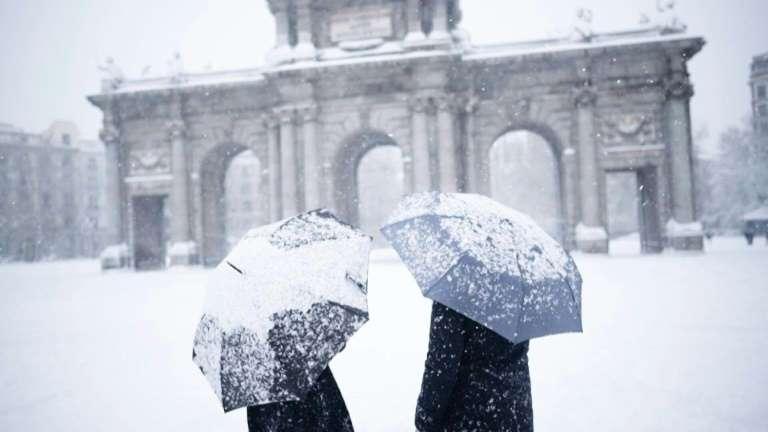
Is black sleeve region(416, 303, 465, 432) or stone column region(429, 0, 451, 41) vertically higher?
stone column region(429, 0, 451, 41)

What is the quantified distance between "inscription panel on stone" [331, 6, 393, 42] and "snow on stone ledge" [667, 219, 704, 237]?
44.3 feet

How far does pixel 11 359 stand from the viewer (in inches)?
293

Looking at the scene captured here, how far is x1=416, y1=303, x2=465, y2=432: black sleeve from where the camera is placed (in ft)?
8.25

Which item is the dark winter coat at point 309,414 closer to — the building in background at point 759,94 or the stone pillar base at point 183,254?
the stone pillar base at point 183,254

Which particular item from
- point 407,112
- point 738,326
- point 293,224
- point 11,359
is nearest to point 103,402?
point 11,359

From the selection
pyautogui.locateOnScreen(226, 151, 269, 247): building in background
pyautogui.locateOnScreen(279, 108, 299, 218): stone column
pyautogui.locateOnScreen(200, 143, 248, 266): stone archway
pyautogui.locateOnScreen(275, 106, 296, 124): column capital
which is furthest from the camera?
pyautogui.locateOnScreen(226, 151, 269, 247): building in background

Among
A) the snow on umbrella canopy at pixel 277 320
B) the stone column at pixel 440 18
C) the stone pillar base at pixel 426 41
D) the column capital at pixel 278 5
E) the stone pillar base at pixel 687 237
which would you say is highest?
the column capital at pixel 278 5

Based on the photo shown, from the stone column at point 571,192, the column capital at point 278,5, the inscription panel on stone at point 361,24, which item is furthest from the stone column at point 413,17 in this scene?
the stone column at point 571,192

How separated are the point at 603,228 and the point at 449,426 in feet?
64.5

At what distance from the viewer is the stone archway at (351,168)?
874 inches

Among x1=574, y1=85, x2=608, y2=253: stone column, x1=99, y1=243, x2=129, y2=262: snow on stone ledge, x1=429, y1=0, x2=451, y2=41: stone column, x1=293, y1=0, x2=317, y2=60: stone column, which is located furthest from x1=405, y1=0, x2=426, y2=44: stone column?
x1=99, y1=243, x2=129, y2=262: snow on stone ledge

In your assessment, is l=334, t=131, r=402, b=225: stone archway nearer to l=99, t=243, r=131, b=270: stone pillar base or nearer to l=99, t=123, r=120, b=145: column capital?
l=99, t=243, r=131, b=270: stone pillar base

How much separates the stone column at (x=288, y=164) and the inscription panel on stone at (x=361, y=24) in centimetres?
395

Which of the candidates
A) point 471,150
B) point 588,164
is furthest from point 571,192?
point 471,150
